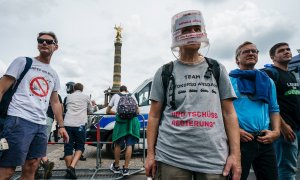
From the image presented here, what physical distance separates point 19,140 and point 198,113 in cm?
185

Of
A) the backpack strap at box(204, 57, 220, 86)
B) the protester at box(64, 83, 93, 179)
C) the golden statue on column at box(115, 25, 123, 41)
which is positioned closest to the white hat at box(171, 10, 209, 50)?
the backpack strap at box(204, 57, 220, 86)

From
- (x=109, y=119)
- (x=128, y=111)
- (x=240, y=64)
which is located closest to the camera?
(x=240, y=64)

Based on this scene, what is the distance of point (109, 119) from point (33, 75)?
4.88 meters

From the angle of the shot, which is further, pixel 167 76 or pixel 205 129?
pixel 167 76

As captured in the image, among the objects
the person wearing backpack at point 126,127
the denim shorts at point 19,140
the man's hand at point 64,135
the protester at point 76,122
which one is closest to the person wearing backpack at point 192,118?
the denim shorts at point 19,140

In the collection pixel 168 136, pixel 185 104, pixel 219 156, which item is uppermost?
pixel 185 104

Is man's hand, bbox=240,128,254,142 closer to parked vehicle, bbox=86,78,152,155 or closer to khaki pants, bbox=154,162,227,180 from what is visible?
khaki pants, bbox=154,162,227,180

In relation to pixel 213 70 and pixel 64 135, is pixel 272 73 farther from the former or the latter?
pixel 64 135

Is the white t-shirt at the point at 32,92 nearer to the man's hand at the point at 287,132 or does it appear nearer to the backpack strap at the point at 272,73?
the backpack strap at the point at 272,73

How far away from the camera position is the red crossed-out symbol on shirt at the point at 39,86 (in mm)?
3131

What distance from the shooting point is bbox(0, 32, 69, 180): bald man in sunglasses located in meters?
2.86

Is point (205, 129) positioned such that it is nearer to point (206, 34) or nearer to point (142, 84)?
point (206, 34)

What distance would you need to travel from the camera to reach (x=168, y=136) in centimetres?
199

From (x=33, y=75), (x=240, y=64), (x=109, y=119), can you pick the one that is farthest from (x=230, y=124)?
(x=109, y=119)
